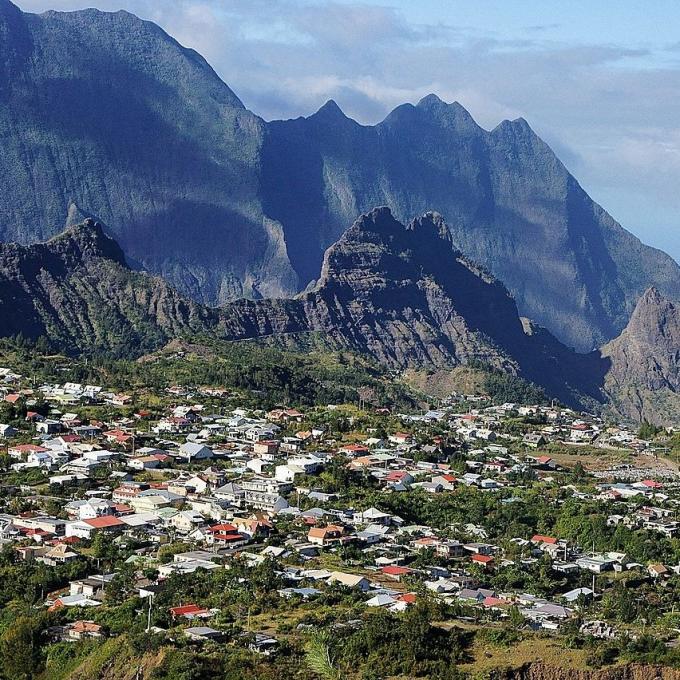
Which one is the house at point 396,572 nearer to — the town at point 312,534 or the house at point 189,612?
the town at point 312,534

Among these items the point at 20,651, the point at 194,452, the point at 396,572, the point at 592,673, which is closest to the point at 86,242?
the point at 194,452

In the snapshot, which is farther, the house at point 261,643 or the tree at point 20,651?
the tree at point 20,651

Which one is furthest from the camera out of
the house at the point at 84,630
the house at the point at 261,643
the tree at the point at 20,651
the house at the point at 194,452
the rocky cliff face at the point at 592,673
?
the house at the point at 194,452

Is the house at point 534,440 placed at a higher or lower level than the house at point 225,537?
higher

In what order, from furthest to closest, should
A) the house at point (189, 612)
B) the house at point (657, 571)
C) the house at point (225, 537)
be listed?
the house at point (657, 571) < the house at point (225, 537) < the house at point (189, 612)

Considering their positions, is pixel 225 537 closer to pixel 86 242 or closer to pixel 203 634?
pixel 203 634

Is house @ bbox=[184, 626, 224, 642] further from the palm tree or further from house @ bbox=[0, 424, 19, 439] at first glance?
house @ bbox=[0, 424, 19, 439]

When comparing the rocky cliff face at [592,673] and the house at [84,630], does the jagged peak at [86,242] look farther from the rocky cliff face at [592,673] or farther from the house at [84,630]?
the rocky cliff face at [592,673]

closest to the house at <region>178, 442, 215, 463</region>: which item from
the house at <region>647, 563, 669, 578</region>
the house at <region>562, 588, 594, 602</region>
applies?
the house at <region>647, 563, 669, 578</region>

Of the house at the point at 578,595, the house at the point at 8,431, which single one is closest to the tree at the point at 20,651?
the house at the point at 578,595

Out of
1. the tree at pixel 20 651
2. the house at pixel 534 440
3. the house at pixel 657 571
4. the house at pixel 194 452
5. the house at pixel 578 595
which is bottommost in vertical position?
the tree at pixel 20 651
